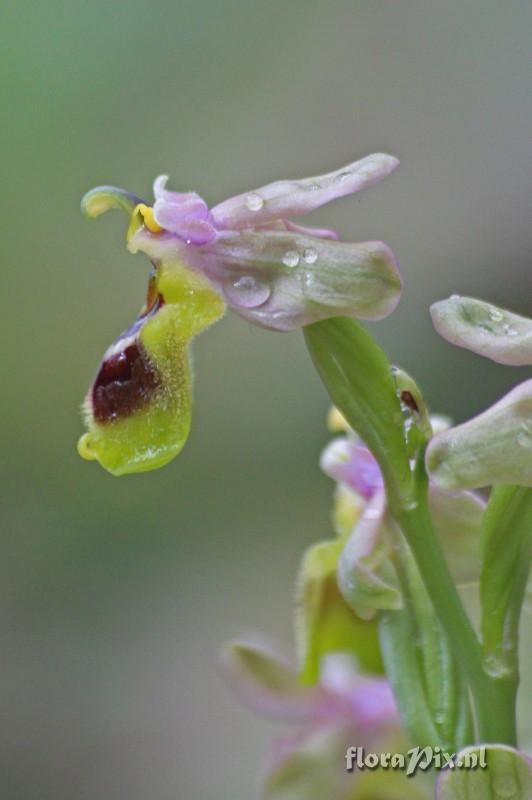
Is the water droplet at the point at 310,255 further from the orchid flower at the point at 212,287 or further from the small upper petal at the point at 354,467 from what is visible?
the small upper petal at the point at 354,467

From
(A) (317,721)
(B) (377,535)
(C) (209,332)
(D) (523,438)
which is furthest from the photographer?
(C) (209,332)

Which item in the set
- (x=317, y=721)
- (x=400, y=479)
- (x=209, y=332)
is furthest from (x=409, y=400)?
(x=209, y=332)

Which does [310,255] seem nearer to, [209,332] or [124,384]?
[124,384]

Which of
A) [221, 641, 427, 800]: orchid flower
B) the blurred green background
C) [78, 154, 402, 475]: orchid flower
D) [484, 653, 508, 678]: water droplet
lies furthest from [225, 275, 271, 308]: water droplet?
the blurred green background

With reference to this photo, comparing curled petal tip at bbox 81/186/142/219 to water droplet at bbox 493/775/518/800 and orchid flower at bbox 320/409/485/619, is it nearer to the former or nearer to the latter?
orchid flower at bbox 320/409/485/619

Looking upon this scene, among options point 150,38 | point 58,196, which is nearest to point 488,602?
point 58,196

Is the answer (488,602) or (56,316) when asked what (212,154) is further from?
(488,602)

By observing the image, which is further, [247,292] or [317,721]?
[317,721]
